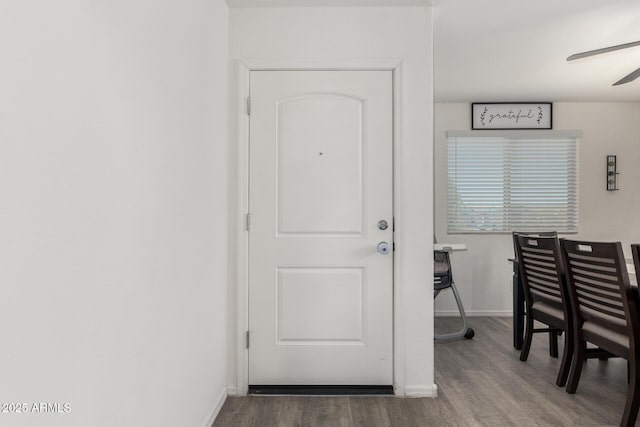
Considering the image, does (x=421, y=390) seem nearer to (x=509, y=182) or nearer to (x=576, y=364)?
(x=576, y=364)

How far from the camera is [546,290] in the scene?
3039 millimetres

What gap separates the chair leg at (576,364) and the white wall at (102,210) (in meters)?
2.17

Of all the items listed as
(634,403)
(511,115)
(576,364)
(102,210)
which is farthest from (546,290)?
(102,210)

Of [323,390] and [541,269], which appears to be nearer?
[323,390]

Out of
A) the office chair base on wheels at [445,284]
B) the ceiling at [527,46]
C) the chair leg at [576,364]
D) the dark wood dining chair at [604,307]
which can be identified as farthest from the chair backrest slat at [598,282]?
the ceiling at [527,46]

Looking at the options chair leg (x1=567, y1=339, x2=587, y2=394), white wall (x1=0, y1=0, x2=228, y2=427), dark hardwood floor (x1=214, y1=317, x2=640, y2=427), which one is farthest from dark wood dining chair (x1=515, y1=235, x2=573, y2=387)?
white wall (x1=0, y1=0, x2=228, y2=427)

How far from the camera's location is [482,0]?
2.58 m

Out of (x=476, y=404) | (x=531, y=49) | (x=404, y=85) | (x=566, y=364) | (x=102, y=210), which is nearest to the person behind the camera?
(x=102, y=210)

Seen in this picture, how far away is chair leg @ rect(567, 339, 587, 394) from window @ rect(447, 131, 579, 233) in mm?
2327

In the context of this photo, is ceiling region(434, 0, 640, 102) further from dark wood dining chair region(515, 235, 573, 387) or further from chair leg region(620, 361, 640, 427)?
chair leg region(620, 361, 640, 427)

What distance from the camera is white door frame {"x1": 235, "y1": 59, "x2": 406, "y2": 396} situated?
255cm

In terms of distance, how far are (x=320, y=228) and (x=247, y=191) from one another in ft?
1.64

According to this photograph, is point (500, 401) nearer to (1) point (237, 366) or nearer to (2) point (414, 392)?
(2) point (414, 392)

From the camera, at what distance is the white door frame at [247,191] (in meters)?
2.55
